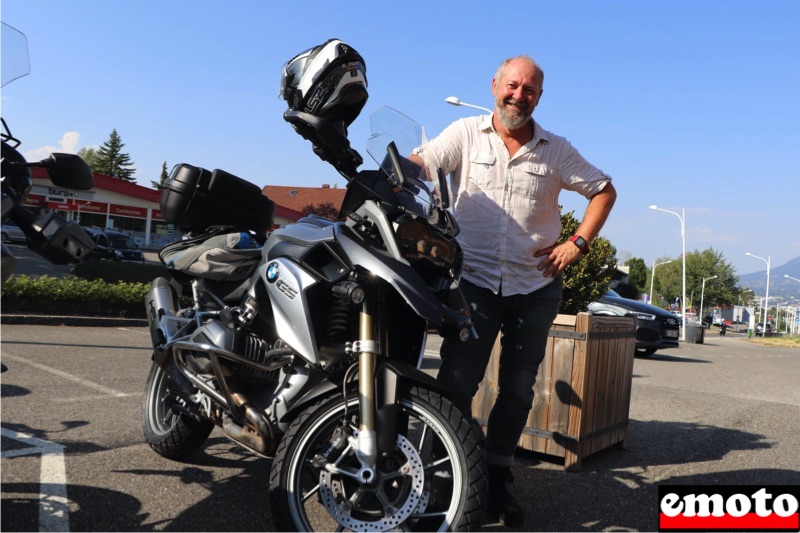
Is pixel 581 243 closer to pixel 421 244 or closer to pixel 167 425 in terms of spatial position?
pixel 421 244

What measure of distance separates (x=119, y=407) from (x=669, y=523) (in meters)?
3.78

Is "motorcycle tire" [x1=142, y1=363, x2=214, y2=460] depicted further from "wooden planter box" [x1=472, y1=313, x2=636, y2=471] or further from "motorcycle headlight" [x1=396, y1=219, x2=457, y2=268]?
"wooden planter box" [x1=472, y1=313, x2=636, y2=471]

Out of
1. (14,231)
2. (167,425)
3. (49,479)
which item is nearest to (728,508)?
(167,425)

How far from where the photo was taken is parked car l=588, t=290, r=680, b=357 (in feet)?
44.4

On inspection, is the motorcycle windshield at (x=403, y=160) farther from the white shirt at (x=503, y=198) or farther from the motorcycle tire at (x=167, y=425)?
the motorcycle tire at (x=167, y=425)

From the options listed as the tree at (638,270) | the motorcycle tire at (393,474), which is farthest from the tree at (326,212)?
the tree at (638,270)

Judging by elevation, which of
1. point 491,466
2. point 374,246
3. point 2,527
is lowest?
point 2,527

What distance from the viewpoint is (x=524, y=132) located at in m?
3.53

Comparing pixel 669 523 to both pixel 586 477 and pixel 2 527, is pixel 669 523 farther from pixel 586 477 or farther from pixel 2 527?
pixel 2 527

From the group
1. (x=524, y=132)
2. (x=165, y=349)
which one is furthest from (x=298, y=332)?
(x=524, y=132)

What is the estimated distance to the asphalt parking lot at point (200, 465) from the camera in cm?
300

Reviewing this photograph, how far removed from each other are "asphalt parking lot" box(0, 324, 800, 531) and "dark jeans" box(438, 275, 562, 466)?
39 centimetres

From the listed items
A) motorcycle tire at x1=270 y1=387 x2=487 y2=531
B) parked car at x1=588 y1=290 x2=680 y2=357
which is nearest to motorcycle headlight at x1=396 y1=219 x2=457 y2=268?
motorcycle tire at x1=270 y1=387 x2=487 y2=531

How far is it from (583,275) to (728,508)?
7894mm
